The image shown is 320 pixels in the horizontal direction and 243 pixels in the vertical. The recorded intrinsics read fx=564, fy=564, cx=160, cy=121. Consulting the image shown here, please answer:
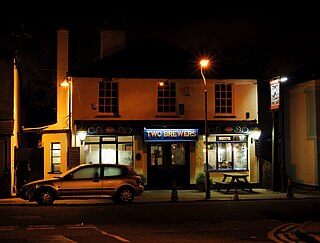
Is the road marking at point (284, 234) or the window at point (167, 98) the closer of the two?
the road marking at point (284, 234)

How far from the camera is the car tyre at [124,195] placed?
2258 centimetres

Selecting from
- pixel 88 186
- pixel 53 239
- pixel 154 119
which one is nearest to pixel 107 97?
pixel 154 119

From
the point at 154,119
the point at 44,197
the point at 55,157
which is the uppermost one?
the point at 154,119

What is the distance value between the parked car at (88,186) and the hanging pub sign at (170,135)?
575 centimetres

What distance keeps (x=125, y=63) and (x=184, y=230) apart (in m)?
16.7

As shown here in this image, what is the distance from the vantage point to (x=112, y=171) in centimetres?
2272

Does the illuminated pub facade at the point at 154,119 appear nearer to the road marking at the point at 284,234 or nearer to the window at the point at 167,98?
the window at the point at 167,98

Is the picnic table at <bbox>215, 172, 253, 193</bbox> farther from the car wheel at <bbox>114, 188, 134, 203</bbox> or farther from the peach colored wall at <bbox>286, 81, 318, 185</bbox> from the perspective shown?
the car wheel at <bbox>114, 188, 134, 203</bbox>

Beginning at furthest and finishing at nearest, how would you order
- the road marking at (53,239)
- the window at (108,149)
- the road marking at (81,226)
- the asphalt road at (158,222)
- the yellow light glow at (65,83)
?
the yellow light glow at (65,83) < the window at (108,149) < the road marking at (81,226) < the asphalt road at (158,222) < the road marking at (53,239)

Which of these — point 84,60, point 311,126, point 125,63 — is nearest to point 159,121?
point 125,63

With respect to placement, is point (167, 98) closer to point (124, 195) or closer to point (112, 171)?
point (112, 171)

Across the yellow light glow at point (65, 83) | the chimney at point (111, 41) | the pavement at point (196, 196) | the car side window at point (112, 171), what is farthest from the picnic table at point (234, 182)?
the chimney at point (111, 41)

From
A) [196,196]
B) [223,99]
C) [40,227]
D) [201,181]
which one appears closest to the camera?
[40,227]

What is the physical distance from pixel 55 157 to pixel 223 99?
9.40 meters
